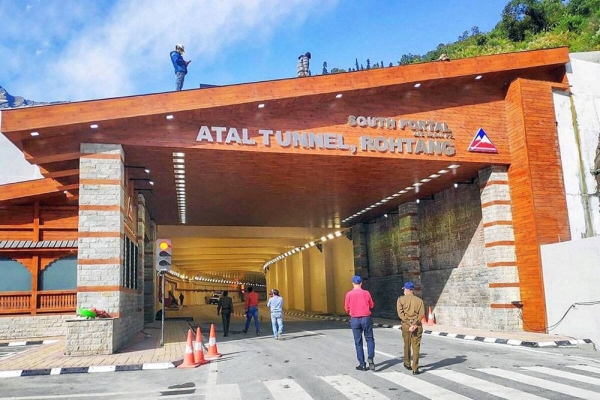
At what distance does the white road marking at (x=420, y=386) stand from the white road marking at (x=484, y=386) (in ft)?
1.69

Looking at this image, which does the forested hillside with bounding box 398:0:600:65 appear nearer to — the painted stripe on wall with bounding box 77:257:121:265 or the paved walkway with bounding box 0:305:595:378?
the paved walkway with bounding box 0:305:595:378

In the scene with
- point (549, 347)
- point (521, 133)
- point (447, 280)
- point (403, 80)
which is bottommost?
point (549, 347)

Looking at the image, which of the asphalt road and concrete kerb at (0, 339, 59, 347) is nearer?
the asphalt road

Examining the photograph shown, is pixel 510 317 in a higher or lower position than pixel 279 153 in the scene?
lower

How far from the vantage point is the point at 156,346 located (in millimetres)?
14188

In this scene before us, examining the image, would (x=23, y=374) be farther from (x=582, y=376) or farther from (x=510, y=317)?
(x=510, y=317)

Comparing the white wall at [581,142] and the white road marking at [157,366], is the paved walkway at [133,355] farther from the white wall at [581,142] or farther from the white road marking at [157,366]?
the white wall at [581,142]

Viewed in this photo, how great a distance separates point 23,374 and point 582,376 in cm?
1007

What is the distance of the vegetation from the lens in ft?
151

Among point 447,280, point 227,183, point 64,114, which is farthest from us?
point 447,280

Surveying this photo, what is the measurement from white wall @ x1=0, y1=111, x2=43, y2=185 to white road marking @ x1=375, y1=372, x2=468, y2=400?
23.9 metres

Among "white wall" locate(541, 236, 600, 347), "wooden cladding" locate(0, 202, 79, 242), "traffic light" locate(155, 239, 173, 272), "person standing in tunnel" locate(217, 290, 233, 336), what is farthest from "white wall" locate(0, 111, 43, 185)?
"white wall" locate(541, 236, 600, 347)

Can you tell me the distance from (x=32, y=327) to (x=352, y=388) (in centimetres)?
1510

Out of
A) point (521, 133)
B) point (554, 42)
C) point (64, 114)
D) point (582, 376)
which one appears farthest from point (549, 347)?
point (554, 42)
